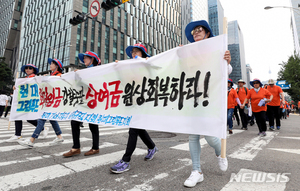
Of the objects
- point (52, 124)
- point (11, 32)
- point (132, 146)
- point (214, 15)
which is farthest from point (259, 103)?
point (214, 15)

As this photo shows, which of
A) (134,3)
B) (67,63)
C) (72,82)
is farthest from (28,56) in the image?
(72,82)

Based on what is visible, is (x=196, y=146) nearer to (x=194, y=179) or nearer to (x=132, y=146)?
(x=194, y=179)

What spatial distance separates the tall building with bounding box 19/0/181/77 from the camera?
35.7 m

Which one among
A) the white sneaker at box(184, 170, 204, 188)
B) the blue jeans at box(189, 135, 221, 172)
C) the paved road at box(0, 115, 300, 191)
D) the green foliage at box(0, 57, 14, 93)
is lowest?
the paved road at box(0, 115, 300, 191)

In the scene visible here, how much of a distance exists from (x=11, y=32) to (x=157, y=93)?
81778 millimetres

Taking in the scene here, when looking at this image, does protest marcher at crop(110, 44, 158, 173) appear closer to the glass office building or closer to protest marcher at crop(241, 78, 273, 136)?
protest marcher at crop(241, 78, 273, 136)

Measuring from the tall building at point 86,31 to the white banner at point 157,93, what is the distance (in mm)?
30346

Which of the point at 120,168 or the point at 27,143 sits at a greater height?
the point at 27,143

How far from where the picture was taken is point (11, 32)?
209ft

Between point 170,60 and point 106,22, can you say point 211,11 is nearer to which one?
point 106,22

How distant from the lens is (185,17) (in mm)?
71938

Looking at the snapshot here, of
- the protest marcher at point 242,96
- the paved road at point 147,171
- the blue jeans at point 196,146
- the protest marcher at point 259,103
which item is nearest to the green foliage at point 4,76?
the paved road at point 147,171

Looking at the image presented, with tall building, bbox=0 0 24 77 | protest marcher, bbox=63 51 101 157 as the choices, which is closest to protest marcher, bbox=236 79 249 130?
protest marcher, bbox=63 51 101 157

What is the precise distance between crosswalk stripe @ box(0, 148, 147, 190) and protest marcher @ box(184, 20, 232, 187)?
4.96 ft
